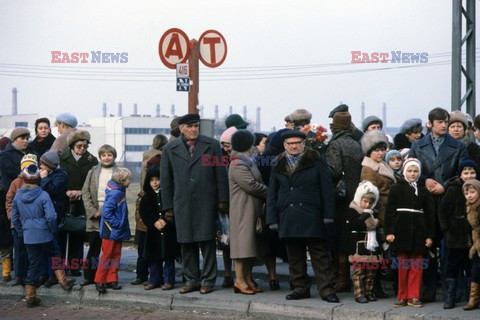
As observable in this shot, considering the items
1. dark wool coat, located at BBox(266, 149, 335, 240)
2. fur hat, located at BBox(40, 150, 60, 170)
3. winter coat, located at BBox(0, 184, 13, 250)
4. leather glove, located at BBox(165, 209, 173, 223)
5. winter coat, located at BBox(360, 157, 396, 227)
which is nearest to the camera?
dark wool coat, located at BBox(266, 149, 335, 240)

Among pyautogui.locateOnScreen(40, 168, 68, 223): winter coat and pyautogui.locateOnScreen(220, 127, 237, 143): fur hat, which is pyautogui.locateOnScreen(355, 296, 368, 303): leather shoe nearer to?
pyautogui.locateOnScreen(220, 127, 237, 143): fur hat

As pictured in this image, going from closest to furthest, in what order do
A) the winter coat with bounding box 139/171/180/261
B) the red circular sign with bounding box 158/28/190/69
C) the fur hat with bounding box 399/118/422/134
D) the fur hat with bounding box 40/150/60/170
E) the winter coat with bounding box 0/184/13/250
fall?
the winter coat with bounding box 139/171/180/261 → the fur hat with bounding box 399/118/422/134 → the fur hat with bounding box 40/150/60/170 → the winter coat with bounding box 0/184/13/250 → the red circular sign with bounding box 158/28/190/69

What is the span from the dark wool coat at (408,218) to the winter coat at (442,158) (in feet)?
1.20

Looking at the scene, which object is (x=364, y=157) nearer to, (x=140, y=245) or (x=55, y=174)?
(x=140, y=245)

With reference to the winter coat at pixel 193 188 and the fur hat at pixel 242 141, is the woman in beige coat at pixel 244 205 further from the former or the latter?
the winter coat at pixel 193 188

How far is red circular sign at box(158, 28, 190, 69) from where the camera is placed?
50.5 feet

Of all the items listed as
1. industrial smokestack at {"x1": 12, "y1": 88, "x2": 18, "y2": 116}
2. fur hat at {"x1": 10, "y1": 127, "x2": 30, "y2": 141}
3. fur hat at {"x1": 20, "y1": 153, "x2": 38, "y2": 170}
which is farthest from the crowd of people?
industrial smokestack at {"x1": 12, "y1": 88, "x2": 18, "y2": 116}

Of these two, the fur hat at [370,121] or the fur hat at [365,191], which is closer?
the fur hat at [365,191]

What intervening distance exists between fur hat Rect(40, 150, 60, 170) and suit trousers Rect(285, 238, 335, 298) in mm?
3595

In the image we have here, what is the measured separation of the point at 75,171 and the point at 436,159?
16.5 ft

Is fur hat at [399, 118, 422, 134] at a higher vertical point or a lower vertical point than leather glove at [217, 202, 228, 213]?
higher

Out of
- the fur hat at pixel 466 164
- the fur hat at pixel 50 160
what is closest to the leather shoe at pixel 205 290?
the fur hat at pixel 50 160

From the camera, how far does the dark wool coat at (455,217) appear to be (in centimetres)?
977

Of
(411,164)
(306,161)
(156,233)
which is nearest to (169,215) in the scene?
(156,233)
